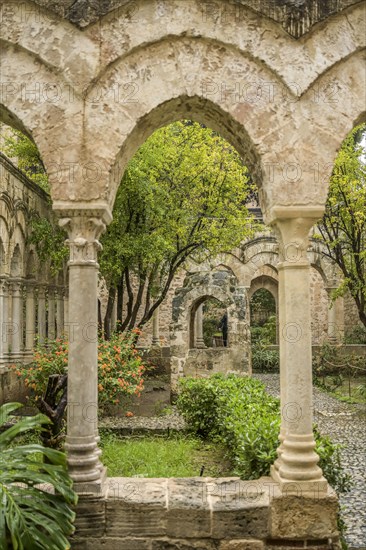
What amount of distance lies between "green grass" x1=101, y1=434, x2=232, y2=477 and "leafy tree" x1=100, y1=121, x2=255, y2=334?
3756 mm

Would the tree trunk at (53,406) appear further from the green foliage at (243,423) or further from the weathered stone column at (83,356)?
the green foliage at (243,423)

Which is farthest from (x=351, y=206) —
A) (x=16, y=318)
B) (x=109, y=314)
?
(x=16, y=318)

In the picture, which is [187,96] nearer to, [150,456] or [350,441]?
[150,456]

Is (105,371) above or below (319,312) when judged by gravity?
below

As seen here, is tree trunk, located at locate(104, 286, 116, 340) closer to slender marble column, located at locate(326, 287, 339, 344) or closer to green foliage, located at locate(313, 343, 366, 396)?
green foliage, located at locate(313, 343, 366, 396)

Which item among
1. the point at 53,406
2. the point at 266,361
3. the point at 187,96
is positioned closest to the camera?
the point at 187,96

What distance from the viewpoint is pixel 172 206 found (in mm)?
10445

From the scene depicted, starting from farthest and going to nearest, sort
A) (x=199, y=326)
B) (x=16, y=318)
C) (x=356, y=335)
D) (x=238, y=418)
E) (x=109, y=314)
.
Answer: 1. (x=356, y=335)
2. (x=199, y=326)
3. (x=109, y=314)
4. (x=16, y=318)
5. (x=238, y=418)

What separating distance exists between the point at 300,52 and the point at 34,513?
346 centimetres

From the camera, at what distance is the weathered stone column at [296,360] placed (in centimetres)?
347

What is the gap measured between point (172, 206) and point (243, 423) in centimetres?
621

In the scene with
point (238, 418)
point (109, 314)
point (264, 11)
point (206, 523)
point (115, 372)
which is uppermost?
point (264, 11)

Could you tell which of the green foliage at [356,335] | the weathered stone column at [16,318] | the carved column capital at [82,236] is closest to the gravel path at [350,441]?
the carved column capital at [82,236]

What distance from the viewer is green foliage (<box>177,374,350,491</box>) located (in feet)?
13.7
